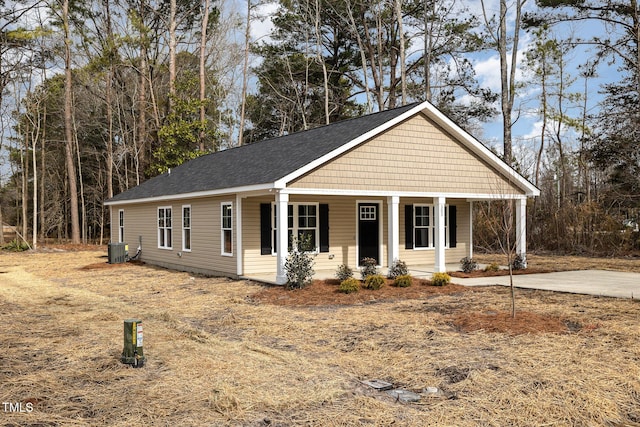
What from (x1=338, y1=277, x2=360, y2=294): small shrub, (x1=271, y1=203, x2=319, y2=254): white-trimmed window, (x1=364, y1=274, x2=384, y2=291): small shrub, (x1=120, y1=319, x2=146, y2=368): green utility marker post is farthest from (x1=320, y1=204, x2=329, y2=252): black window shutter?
(x1=120, y1=319, x2=146, y2=368): green utility marker post

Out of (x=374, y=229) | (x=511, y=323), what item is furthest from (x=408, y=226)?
(x=511, y=323)

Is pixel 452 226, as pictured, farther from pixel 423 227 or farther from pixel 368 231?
pixel 368 231

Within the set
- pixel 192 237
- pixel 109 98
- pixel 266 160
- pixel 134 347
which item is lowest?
pixel 134 347

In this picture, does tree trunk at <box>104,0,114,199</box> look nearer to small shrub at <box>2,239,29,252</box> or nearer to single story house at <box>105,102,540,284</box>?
small shrub at <box>2,239,29,252</box>

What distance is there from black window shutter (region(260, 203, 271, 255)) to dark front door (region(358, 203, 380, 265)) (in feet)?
10.6

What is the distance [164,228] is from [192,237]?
8.54 ft

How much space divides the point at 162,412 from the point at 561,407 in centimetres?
361

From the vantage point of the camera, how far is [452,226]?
62.2 ft

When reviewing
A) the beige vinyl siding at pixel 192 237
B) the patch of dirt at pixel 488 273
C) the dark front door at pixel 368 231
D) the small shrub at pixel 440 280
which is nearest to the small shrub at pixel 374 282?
the small shrub at pixel 440 280

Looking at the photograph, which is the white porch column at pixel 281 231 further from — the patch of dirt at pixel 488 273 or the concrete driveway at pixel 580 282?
the patch of dirt at pixel 488 273

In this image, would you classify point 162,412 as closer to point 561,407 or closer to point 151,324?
point 561,407

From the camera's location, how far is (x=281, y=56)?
33.4m

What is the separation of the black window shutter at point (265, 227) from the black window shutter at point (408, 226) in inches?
195

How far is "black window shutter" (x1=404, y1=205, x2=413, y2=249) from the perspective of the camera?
17875 millimetres
